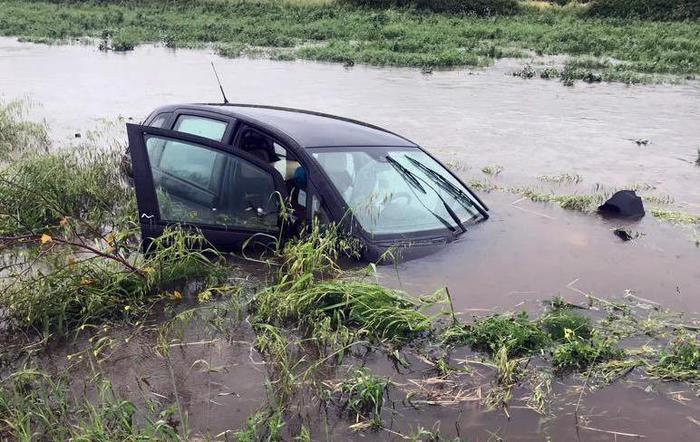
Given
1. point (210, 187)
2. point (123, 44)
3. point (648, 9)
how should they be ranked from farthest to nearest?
point (648, 9), point (123, 44), point (210, 187)

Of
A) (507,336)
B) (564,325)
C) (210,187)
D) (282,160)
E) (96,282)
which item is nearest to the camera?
(507,336)

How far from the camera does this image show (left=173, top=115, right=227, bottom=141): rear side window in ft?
20.9

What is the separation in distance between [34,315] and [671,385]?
13.5ft

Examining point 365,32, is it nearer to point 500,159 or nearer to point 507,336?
point 500,159

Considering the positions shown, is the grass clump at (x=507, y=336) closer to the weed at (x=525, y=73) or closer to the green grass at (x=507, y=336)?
the green grass at (x=507, y=336)

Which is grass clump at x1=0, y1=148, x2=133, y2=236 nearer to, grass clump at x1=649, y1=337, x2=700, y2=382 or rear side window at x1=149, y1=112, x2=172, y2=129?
rear side window at x1=149, y1=112, x2=172, y2=129

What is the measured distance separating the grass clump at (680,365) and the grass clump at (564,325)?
0.51 metres

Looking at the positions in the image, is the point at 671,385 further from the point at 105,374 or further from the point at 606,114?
the point at 606,114

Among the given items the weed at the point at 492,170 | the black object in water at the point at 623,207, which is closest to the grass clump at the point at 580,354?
the black object in water at the point at 623,207

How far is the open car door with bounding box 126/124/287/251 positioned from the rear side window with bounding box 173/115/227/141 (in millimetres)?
588

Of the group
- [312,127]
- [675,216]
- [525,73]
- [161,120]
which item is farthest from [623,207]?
[525,73]

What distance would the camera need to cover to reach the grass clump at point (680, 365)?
14.7ft

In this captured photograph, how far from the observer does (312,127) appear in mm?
6367

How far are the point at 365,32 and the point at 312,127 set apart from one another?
84.0ft
